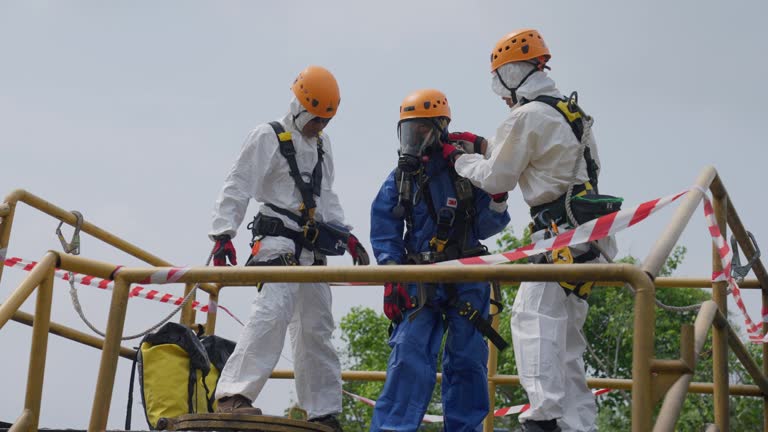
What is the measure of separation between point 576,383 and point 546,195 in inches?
40.7

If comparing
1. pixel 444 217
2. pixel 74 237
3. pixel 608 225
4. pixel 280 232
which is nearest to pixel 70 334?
pixel 74 237

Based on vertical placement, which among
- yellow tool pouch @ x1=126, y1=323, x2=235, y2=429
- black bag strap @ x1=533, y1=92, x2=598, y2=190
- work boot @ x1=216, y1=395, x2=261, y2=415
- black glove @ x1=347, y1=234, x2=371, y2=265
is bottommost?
work boot @ x1=216, y1=395, x2=261, y2=415

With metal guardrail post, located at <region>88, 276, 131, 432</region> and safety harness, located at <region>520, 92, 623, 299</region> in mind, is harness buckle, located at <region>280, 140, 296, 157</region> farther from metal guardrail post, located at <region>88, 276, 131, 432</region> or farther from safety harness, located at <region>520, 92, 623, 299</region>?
metal guardrail post, located at <region>88, 276, 131, 432</region>

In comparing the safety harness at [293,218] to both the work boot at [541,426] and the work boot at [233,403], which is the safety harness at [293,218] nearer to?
the work boot at [233,403]

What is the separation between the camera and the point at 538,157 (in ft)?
20.0

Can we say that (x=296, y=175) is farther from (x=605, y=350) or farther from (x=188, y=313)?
(x=605, y=350)

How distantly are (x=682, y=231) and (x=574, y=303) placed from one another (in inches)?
66.1

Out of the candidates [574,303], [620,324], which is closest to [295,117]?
[574,303]

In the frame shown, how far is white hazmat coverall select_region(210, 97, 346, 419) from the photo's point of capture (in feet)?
22.3

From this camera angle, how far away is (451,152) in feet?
22.3

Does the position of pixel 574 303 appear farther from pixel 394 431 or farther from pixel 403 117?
pixel 403 117

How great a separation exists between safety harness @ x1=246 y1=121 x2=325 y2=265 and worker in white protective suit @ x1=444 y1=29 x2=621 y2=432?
1233 millimetres

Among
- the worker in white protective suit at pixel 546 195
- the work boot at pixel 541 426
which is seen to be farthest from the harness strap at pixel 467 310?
the work boot at pixel 541 426

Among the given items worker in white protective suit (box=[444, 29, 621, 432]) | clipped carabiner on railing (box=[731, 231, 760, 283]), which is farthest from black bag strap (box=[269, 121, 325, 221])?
clipped carabiner on railing (box=[731, 231, 760, 283])
